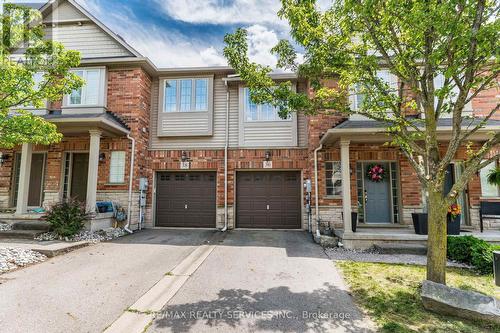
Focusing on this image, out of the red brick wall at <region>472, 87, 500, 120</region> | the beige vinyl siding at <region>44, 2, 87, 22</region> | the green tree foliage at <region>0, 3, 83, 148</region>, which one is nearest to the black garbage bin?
the red brick wall at <region>472, 87, 500, 120</region>

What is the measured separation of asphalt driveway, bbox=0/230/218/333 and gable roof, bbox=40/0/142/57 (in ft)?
21.8

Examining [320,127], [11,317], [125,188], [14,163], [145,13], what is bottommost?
[11,317]

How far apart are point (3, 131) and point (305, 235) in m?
7.96

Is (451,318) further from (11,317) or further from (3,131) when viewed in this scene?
(3,131)

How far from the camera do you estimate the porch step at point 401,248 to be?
6051 mm

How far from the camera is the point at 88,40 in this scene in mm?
9391

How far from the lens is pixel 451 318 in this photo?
9.93 feet

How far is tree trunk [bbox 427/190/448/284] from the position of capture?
3551mm

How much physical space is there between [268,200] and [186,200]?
119 inches

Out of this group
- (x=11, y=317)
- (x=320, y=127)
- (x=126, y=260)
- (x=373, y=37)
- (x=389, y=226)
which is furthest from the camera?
(x=320, y=127)

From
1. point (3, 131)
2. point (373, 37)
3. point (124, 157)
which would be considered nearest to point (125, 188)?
point (124, 157)

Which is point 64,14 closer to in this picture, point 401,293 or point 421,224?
point 401,293

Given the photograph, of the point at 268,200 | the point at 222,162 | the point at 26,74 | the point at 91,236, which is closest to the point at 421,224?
the point at 268,200

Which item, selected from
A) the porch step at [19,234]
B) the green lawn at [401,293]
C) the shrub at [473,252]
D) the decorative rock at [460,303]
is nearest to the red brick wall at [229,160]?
the porch step at [19,234]
